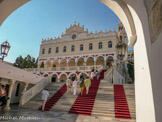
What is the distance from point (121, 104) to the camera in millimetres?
8953

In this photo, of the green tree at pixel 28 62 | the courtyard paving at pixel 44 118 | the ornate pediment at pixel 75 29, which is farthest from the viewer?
the green tree at pixel 28 62

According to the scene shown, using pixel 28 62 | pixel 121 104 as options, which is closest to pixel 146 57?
pixel 121 104

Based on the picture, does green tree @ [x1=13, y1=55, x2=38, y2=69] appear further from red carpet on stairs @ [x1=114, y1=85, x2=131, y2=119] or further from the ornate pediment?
red carpet on stairs @ [x1=114, y1=85, x2=131, y2=119]

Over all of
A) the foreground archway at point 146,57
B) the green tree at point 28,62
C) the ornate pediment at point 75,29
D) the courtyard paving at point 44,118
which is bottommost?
the courtyard paving at point 44,118

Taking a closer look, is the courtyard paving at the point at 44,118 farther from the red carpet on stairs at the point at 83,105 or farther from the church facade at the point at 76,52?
the church facade at the point at 76,52

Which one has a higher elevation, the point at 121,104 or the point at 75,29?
the point at 75,29

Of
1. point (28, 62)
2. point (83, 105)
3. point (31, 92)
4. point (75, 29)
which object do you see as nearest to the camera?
point (83, 105)

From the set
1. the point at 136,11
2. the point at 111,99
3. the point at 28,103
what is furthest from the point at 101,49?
the point at 136,11

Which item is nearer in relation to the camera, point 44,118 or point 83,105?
point 44,118

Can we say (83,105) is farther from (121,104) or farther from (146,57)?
(146,57)

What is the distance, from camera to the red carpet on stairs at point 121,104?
293 inches

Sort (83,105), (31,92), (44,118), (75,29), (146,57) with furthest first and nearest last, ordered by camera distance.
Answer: (75,29)
(31,92)
(83,105)
(44,118)
(146,57)

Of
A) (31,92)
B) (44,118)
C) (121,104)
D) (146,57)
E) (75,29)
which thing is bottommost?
(44,118)

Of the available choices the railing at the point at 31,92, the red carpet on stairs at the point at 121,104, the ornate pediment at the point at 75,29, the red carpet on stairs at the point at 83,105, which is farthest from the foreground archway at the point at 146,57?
the ornate pediment at the point at 75,29
